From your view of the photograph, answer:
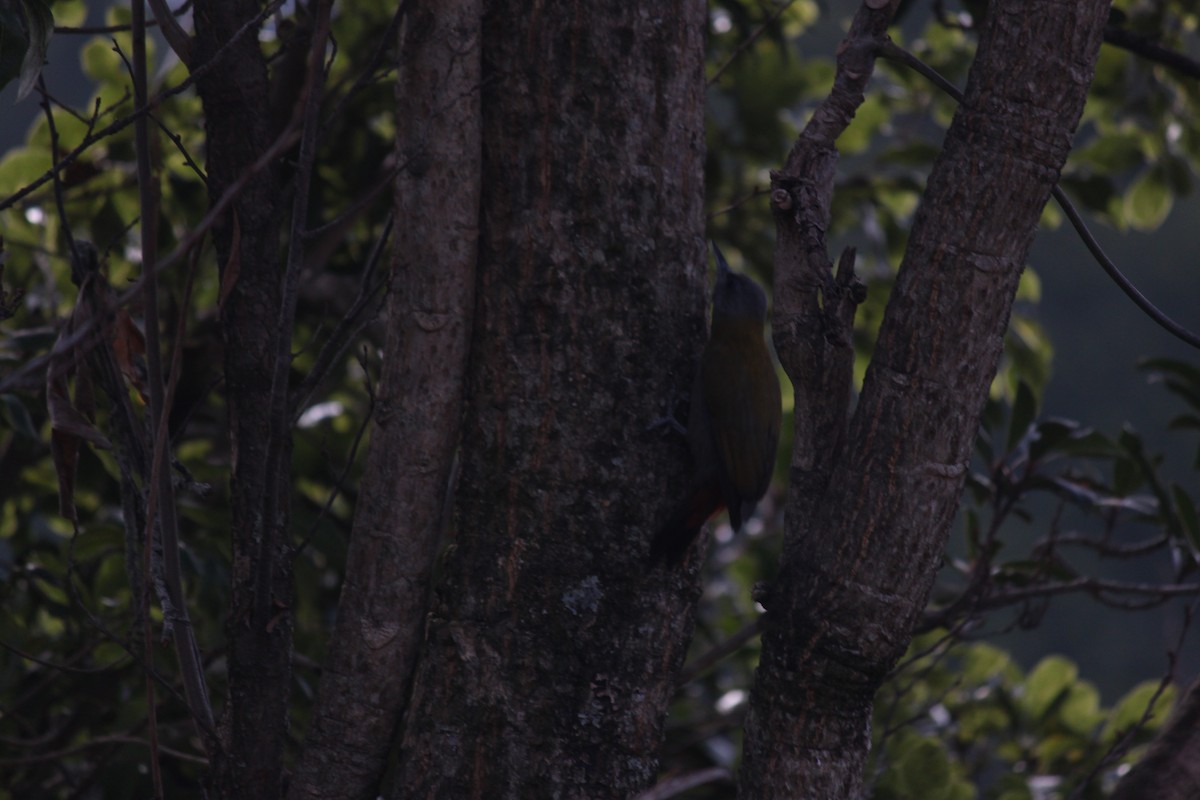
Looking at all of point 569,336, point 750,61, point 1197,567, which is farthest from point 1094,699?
point 569,336

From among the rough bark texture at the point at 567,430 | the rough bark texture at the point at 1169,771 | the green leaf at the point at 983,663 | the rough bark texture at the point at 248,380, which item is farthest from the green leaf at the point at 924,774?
the rough bark texture at the point at 248,380

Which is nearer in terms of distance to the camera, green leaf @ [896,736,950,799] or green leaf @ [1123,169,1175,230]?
green leaf @ [896,736,950,799]

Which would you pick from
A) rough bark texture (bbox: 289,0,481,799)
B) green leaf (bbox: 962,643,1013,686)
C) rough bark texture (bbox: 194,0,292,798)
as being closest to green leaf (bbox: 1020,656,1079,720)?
green leaf (bbox: 962,643,1013,686)

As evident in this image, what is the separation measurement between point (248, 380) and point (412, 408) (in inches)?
9.5

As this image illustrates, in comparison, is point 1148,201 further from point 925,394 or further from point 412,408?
point 412,408

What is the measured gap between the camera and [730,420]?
8.21 ft

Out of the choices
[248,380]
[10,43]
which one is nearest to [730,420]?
[248,380]

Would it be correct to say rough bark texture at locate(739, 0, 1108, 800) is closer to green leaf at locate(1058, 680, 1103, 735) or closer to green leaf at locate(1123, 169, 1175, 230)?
green leaf at locate(1058, 680, 1103, 735)

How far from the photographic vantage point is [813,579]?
4.74 feet

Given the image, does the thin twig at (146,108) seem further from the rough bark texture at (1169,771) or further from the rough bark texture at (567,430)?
the rough bark texture at (1169,771)

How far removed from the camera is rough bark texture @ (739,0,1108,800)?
141 cm

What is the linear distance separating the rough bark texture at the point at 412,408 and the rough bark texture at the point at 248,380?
9 centimetres

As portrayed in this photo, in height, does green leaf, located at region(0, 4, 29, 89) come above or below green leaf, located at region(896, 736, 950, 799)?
above

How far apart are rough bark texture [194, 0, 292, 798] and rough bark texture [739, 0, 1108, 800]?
71 cm
